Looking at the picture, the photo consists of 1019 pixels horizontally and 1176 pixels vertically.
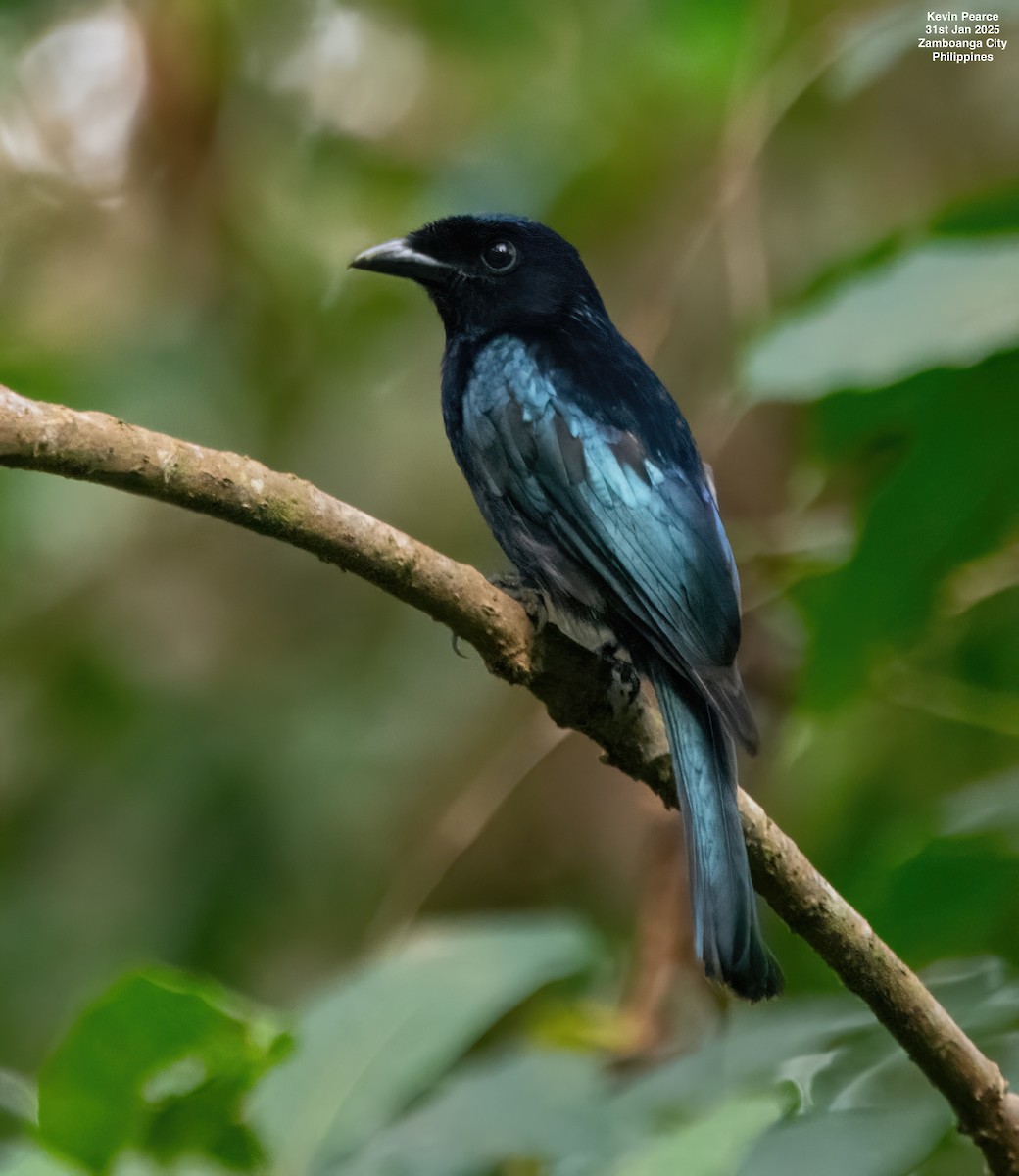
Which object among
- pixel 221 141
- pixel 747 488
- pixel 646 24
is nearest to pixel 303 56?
pixel 221 141

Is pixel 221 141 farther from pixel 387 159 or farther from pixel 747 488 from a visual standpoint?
pixel 747 488

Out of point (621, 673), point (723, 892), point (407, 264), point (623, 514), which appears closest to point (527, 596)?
point (621, 673)

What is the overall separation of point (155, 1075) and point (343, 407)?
149 inches

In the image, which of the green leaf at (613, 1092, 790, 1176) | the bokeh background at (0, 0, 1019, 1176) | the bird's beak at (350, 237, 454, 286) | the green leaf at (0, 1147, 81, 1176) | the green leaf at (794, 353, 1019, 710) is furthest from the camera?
the bokeh background at (0, 0, 1019, 1176)

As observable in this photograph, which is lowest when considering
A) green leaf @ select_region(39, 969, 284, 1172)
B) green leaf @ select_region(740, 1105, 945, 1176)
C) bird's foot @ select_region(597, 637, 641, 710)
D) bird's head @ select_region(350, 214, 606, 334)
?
green leaf @ select_region(740, 1105, 945, 1176)

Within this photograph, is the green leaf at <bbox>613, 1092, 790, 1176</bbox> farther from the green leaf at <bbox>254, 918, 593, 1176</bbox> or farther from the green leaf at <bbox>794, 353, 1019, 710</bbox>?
the green leaf at <bbox>794, 353, 1019, 710</bbox>

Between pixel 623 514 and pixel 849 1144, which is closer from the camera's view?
pixel 849 1144

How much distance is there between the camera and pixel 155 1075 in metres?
2.18

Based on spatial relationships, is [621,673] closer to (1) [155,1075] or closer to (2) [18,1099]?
(1) [155,1075]

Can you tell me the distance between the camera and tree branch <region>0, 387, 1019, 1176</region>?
1887 mm

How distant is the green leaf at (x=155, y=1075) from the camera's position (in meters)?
2.14

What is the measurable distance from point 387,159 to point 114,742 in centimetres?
238

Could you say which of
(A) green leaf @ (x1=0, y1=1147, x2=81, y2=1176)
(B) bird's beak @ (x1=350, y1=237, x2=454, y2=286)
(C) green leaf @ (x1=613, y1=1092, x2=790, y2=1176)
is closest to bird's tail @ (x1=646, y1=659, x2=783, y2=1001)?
(C) green leaf @ (x1=613, y1=1092, x2=790, y2=1176)

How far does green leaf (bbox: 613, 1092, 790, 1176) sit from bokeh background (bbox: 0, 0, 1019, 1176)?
204 centimetres
